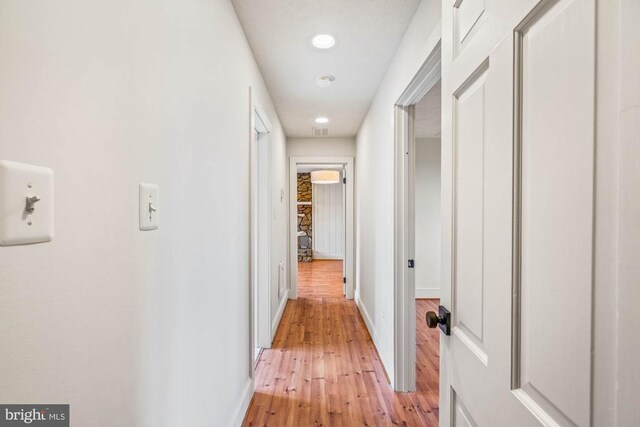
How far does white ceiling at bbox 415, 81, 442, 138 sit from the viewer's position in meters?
3.02

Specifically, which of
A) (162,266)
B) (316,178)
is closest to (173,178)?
(162,266)

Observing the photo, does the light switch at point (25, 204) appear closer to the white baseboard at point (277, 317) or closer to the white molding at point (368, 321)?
the white molding at point (368, 321)

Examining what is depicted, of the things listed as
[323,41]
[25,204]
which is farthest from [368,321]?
[25,204]

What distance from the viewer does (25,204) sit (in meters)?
0.46

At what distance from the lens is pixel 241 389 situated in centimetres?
188

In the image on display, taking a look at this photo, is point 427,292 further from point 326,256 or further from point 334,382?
point 326,256

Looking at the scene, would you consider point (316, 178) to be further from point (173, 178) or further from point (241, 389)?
point (173, 178)

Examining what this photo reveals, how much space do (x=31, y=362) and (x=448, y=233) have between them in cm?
95

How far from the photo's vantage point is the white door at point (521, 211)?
18.4 inches

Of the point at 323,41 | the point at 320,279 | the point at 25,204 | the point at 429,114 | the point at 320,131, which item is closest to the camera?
the point at 25,204

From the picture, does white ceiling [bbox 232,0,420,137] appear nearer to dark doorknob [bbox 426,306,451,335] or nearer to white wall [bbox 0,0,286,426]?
white wall [bbox 0,0,286,426]

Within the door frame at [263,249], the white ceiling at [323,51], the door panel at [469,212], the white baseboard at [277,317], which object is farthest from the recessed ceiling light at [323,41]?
the white baseboard at [277,317]

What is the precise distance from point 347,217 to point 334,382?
261cm

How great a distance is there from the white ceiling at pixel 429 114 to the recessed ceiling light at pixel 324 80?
2.89ft
